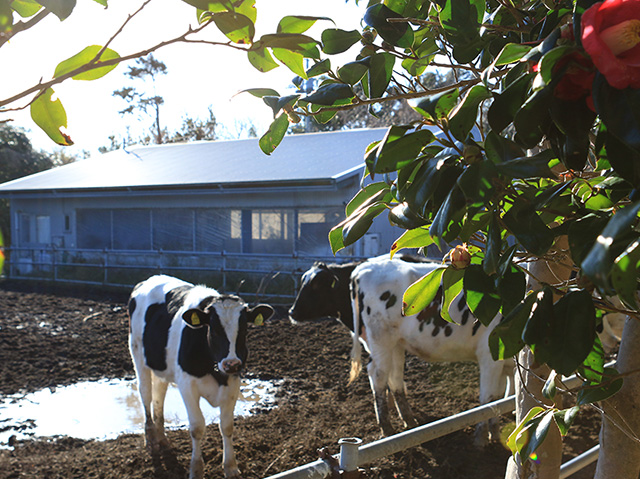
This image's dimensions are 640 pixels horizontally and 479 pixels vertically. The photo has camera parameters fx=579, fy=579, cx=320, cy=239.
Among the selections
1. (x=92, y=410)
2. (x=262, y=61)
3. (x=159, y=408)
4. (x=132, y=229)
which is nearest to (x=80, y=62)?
(x=262, y=61)

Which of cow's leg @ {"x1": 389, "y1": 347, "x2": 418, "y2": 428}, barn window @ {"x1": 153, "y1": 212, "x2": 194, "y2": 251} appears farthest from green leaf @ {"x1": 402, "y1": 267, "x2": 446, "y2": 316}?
barn window @ {"x1": 153, "y1": 212, "x2": 194, "y2": 251}

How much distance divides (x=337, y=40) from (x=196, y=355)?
3.81m

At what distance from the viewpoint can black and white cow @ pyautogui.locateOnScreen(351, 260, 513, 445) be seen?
5.42 metres

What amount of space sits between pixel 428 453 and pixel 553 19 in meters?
4.41

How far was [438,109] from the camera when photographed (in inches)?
35.1

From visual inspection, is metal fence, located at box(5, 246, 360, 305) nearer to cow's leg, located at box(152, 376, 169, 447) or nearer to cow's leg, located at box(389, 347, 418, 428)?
cow's leg, located at box(389, 347, 418, 428)

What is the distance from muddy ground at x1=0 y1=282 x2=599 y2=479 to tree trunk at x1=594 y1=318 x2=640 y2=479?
1336 mm

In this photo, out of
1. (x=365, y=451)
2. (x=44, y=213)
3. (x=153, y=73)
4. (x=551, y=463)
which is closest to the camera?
(x=551, y=463)

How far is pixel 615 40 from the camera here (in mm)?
649

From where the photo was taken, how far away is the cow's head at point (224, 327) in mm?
4410

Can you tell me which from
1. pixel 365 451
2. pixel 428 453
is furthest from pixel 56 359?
pixel 365 451

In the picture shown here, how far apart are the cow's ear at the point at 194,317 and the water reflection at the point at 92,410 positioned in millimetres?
2098

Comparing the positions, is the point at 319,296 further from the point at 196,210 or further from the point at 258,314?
the point at 196,210

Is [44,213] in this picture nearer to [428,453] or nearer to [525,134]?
[428,453]
